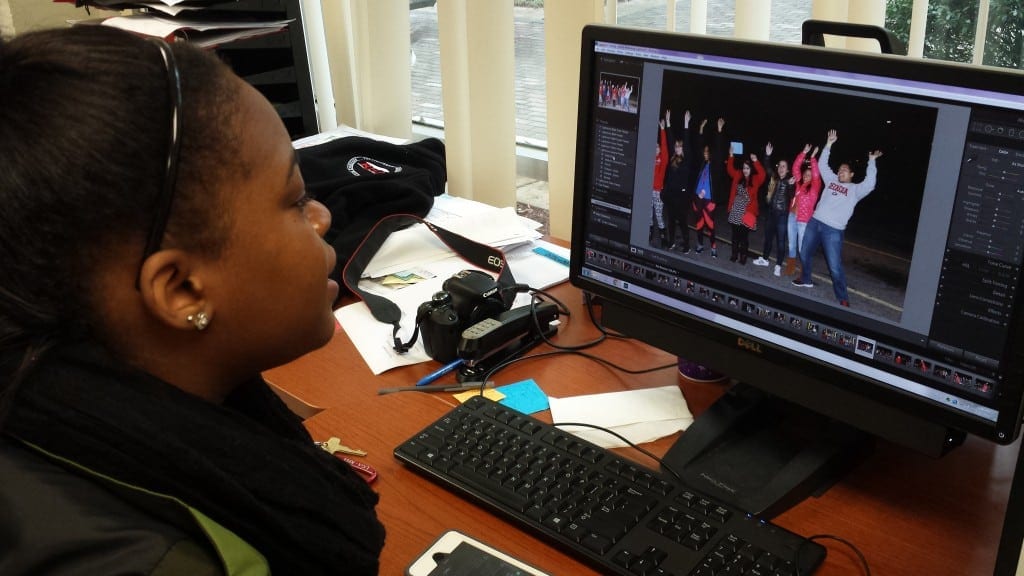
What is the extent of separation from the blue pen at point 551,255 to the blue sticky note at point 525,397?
15.0 inches

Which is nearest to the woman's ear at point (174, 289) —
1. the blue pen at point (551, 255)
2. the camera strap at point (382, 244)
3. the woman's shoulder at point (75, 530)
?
the woman's shoulder at point (75, 530)

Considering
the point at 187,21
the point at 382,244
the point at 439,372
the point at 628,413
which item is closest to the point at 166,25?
the point at 187,21

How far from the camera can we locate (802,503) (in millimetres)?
991

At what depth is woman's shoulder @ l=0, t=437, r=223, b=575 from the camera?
2.02 ft

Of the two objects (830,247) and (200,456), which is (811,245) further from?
(200,456)

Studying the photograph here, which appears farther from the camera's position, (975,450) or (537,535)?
(975,450)

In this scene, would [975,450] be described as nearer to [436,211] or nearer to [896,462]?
[896,462]

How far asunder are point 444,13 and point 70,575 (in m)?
1.63

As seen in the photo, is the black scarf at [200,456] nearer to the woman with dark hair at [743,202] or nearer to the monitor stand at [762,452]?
the monitor stand at [762,452]

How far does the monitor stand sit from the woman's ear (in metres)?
0.55

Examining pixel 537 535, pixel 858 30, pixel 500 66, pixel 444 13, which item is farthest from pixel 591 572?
pixel 444 13

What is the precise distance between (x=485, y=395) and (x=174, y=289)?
58 centimetres

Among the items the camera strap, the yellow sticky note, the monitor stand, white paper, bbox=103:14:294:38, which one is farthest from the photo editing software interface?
white paper, bbox=103:14:294:38

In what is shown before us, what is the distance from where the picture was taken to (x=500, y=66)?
198 centimetres
